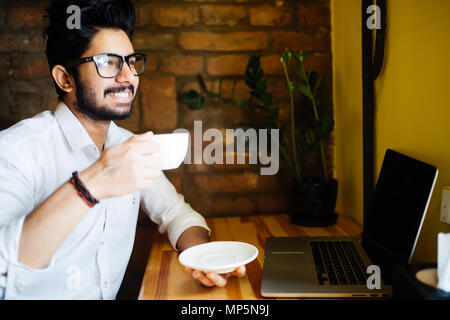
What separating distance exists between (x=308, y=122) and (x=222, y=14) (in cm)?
62

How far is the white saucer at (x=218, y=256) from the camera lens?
105cm

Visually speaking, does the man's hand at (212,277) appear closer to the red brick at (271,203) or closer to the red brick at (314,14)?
the red brick at (271,203)

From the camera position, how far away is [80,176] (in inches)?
36.2

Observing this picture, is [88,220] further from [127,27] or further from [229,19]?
[229,19]

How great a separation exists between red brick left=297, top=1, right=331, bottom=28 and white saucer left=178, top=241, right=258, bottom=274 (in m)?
1.15

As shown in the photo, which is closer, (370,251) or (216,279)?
(216,279)

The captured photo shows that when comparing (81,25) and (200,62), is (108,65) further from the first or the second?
(200,62)

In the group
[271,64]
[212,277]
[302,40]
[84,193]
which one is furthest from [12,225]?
[302,40]

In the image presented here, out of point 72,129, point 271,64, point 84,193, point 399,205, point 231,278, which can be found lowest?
point 231,278

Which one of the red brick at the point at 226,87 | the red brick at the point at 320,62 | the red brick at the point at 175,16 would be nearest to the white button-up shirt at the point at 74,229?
the red brick at the point at 226,87

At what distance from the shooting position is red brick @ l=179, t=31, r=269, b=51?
1.82 metres

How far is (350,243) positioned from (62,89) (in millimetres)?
1084

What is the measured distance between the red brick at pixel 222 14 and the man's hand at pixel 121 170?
3.42 feet
